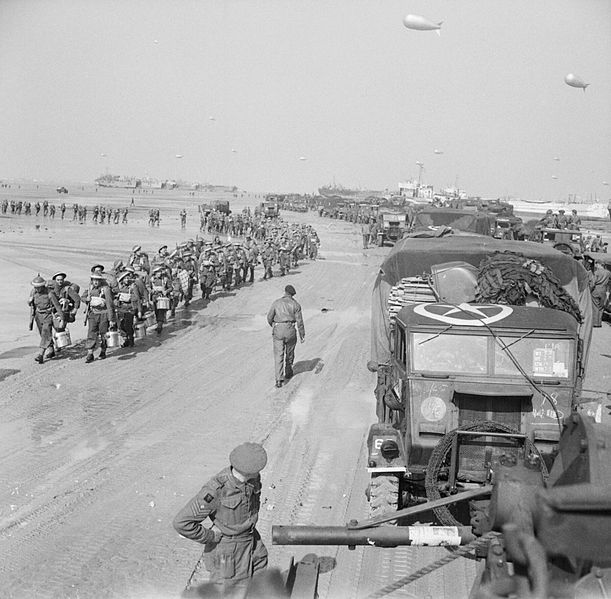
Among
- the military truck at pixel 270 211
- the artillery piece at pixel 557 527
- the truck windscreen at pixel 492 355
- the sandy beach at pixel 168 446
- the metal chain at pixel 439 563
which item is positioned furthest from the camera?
the military truck at pixel 270 211

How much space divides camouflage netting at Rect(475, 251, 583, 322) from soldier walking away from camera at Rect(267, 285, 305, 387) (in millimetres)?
4225

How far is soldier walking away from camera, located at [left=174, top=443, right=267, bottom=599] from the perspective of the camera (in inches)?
187

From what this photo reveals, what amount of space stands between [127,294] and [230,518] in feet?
32.3

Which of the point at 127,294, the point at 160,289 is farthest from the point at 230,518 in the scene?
the point at 160,289

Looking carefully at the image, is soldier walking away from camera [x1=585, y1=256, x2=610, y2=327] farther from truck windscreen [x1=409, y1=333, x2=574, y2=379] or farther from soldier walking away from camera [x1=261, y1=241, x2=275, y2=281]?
truck windscreen [x1=409, y1=333, x2=574, y2=379]

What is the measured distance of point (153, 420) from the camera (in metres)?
10.2

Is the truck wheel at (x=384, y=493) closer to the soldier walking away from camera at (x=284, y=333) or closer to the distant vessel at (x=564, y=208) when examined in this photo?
the soldier walking away from camera at (x=284, y=333)

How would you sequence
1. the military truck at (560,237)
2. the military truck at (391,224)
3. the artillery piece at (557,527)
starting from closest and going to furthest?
the artillery piece at (557,527) < the military truck at (560,237) < the military truck at (391,224)

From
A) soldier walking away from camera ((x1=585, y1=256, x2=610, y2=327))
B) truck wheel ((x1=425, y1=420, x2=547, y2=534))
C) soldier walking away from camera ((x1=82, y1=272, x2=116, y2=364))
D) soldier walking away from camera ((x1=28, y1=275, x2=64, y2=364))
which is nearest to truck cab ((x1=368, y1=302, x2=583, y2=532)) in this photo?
truck wheel ((x1=425, y1=420, x2=547, y2=534))

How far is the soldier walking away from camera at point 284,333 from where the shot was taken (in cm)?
1213

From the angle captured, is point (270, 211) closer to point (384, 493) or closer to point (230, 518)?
point (384, 493)

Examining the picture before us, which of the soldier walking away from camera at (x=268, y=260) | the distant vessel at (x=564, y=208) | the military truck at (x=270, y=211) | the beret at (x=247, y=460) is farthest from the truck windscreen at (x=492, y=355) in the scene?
the distant vessel at (x=564, y=208)

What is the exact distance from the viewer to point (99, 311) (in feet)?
43.4

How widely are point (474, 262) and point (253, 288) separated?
1406cm
